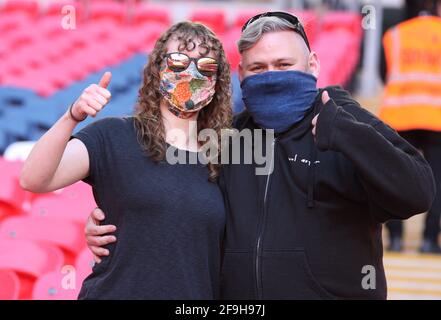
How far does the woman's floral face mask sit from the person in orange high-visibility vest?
366cm

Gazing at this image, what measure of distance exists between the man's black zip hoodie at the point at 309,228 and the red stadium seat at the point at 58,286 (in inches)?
34.7

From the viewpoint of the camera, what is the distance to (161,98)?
2564mm

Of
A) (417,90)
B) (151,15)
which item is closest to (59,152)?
(417,90)

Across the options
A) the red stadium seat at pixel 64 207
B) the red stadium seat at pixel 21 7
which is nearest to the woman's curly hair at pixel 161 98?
the red stadium seat at pixel 64 207

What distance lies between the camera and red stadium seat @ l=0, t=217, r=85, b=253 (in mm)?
3896

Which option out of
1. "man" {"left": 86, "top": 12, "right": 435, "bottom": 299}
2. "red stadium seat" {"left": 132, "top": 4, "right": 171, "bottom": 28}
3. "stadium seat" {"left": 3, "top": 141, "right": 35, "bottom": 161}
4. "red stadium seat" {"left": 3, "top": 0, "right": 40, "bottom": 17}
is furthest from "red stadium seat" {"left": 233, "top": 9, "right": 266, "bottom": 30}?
"man" {"left": 86, "top": 12, "right": 435, "bottom": 299}

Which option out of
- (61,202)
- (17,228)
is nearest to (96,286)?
(17,228)

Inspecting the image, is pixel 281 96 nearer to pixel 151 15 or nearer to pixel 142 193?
pixel 142 193

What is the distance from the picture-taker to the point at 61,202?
444 centimetres

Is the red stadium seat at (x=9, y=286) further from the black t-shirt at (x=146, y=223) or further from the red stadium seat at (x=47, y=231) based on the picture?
the black t-shirt at (x=146, y=223)

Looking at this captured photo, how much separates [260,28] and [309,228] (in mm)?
602

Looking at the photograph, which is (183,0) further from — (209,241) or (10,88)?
(209,241)

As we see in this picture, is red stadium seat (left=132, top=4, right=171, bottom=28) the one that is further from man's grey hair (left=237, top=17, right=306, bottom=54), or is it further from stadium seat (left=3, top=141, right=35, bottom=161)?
man's grey hair (left=237, top=17, right=306, bottom=54)

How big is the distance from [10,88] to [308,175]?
5.27 meters
